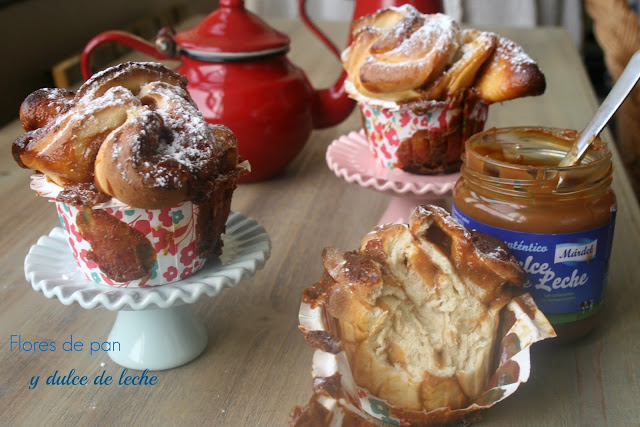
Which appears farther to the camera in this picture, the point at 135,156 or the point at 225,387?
the point at 225,387

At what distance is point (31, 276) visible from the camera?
2.45ft

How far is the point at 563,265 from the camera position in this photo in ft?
2.37

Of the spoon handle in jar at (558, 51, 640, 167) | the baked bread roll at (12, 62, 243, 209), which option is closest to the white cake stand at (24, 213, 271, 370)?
the baked bread roll at (12, 62, 243, 209)

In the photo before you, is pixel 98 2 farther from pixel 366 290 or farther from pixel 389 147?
pixel 366 290

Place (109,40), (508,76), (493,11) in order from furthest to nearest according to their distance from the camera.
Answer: (493,11) < (109,40) < (508,76)

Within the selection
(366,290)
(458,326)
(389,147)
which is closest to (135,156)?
(366,290)

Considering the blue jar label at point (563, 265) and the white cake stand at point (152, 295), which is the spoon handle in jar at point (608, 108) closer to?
the blue jar label at point (563, 265)

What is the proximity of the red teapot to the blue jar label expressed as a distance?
56 centimetres

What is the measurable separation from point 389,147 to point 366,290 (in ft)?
1.48

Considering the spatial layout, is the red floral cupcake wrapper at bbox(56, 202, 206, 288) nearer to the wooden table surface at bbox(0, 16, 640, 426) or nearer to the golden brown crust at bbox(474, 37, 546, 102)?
the wooden table surface at bbox(0, 16, 640, 426)

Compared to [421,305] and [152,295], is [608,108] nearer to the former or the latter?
[421,305]

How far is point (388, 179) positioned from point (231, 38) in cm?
41

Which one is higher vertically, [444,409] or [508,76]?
[508,76]

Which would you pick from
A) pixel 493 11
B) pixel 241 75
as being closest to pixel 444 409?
pixel 241 75
